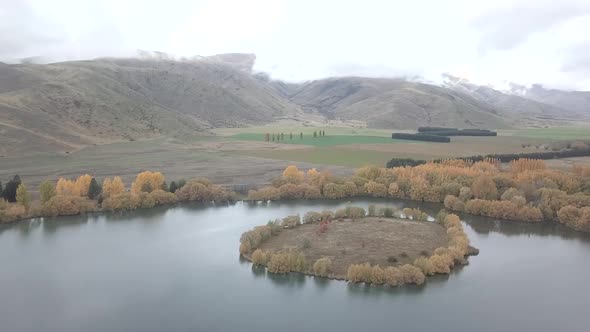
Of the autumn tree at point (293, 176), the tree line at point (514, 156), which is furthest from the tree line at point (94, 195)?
the tree line at point (514, 156)

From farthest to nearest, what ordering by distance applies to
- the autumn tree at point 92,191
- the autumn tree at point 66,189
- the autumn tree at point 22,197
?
the autumn tree at point 92,191 < the autumn tree at point 66,189 < the autumn tree at point 22,197

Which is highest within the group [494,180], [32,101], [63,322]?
[32,101]

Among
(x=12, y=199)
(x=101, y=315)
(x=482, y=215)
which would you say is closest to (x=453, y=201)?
(x=482, y=215)

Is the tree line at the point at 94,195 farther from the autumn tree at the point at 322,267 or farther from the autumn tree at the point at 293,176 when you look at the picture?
the autumn tree at the point at 322,267

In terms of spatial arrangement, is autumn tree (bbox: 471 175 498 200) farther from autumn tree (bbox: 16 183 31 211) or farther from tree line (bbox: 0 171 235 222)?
autumn tree (bbox: 16 183 31 211)

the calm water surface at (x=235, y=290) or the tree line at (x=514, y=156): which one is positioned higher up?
the tree line at (x=514, y=156)

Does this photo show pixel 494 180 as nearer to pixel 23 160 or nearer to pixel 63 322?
pixel 63 322

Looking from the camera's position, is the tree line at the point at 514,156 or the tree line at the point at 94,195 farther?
the tree line at the point at 514,156

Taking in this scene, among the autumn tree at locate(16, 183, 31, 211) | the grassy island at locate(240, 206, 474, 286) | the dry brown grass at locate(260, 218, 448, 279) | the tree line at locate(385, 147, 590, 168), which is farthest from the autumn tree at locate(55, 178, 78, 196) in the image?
the tree line at locate(385, 147, 590, 168)
